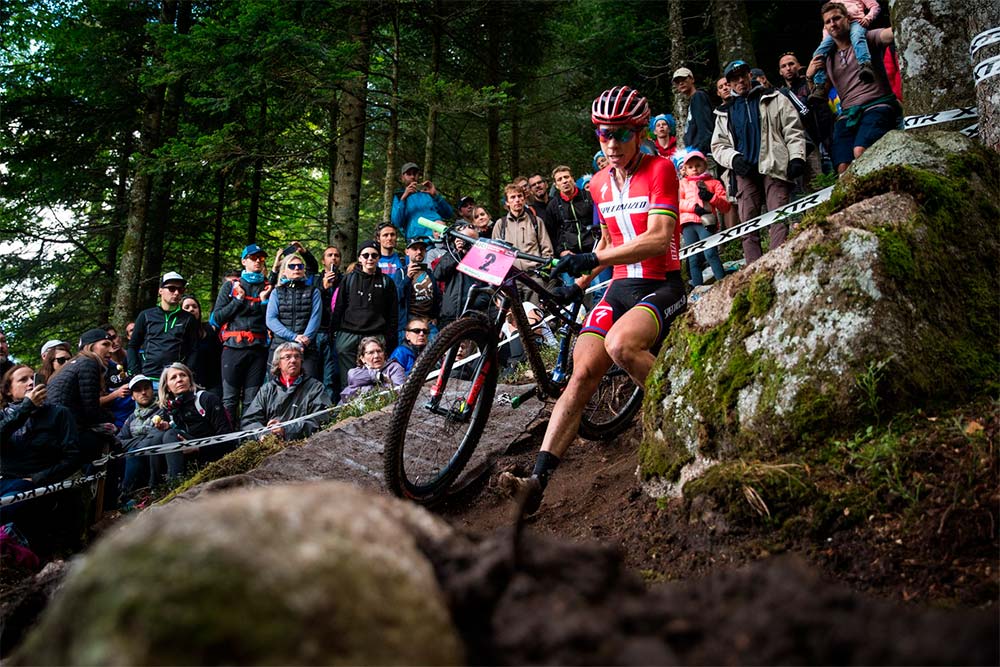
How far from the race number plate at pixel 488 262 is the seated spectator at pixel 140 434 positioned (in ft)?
16.7

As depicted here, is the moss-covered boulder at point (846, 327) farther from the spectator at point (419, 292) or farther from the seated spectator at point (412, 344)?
the spectator at point (419, 292)

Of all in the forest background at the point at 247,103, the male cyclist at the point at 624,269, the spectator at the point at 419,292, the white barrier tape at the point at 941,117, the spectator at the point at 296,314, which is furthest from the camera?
the forest background at the point at 247,103

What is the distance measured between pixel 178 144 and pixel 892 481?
1174 centimetres

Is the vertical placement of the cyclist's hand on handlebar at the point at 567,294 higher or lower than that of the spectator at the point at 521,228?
lower

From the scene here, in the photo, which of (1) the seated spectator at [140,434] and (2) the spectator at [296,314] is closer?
(1) the seated spectator at [140,434]

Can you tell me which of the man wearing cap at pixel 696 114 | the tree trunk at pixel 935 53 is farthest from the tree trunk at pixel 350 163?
the tree trunk at pixel 935 53

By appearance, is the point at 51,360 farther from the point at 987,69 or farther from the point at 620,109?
the point at 987,69

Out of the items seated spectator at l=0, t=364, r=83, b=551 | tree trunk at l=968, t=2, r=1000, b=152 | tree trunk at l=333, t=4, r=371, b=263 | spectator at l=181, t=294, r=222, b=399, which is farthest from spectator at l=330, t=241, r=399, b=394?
tree trunk at l=968, t=2, r=1000, b=152

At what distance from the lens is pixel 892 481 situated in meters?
3.03

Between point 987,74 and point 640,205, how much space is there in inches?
88.1

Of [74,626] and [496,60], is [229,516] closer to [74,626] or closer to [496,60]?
[74,626]

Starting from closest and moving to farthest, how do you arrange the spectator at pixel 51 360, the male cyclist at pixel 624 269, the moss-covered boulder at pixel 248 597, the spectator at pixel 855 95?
the moss-covered boulder at pixel 248 597
the male cyclist at pixel 624 269
the spectator at pixel 855 95
the spectator at pixel 51 360

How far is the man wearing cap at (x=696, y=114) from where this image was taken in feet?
34.6

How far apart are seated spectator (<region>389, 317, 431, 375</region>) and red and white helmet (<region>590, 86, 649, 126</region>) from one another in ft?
15.8
